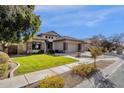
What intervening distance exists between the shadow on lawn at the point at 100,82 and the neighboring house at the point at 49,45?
761 centimetres

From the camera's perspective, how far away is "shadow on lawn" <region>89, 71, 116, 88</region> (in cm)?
771

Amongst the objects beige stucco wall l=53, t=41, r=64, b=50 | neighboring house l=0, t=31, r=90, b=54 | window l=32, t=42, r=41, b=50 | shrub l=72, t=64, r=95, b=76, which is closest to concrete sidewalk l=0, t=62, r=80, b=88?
shrub l=72, t=64, r=95, b=76

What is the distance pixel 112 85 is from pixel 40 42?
12.8 m

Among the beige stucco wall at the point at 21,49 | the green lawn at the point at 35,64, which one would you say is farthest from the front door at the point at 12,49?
the green lawn at the point at 35,64

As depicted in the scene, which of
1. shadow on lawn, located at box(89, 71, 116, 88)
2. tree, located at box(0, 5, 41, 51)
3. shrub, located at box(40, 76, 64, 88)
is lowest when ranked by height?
shadow on lawn, located at box(89, 71, 116, 88)

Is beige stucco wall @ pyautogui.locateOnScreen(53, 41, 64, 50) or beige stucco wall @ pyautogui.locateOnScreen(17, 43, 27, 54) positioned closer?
beige stucco wall @ pyautogui.locateOnScreen(17, 43, 27, 54)

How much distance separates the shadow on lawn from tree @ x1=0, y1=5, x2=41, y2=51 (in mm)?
4501

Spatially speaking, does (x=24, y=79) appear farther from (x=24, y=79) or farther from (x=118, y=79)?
(x=118, y=79)

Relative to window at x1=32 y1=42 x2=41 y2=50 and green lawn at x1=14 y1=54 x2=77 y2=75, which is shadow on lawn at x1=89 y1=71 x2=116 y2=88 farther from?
window at x1=32 y1=42 x2=41 y2=50

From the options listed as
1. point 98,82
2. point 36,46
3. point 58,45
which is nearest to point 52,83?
point 98,82

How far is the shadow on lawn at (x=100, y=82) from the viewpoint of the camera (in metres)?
7.71

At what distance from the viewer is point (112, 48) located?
24.3 meters

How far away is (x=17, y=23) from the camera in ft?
31.6
